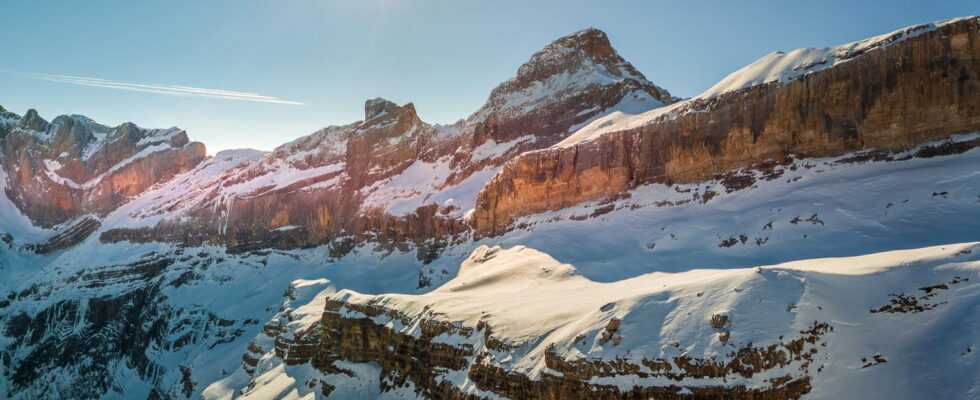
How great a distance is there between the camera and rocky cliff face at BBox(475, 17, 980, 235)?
87.8 feet

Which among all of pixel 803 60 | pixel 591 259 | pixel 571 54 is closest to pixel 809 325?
pixel 591 259

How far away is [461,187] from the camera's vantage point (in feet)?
224

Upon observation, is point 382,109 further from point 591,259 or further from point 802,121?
point 802,121

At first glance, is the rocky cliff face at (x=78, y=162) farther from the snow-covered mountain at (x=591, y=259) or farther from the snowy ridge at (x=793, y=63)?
the snowy ridge at (x=793, y=63)

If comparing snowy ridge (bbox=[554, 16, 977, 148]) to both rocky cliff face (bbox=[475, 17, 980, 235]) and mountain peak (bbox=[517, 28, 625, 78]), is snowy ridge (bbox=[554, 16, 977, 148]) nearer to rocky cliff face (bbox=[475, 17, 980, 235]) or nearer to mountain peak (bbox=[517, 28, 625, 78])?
rocky cliff face (bbox=[475, 17, 980, 235])

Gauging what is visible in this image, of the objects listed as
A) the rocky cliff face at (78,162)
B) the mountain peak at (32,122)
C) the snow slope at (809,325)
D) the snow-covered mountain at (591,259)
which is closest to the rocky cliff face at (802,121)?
the snow-covered mountain at (591,259)

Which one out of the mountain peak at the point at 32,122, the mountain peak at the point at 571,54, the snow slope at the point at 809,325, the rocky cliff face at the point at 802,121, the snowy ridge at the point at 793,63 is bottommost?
the snow slope at the point at 809,325

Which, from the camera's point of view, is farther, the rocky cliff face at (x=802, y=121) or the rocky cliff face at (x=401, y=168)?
the rocky cliff face at (x=401, y=168)

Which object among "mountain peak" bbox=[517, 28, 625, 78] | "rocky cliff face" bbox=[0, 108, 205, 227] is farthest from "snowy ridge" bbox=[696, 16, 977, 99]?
"rocky cliff face" bbox=[0, 108, 205, 227]

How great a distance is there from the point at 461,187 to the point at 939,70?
50.3 m

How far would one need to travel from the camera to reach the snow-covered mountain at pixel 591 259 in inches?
644

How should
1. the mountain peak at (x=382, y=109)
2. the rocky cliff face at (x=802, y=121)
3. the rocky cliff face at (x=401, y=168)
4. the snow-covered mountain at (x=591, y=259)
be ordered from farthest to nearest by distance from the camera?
the mountain peak at (x=382, y=109)
the rocky cliff face at (x=401, y=168)
the rocky cliff face at (x=802, y=121)
the snow-covered mountain at (x=591, y=259)

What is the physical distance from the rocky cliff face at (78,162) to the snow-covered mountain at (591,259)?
3101 cm

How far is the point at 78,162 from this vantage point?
12875 centimetres
